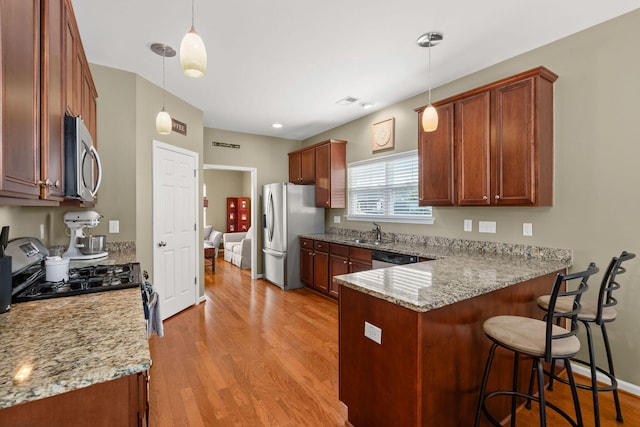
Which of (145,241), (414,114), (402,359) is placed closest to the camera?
(402,359)

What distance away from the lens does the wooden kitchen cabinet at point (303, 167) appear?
532cm

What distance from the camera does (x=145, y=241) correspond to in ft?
11.1

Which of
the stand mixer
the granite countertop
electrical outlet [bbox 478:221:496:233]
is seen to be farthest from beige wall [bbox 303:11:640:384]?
the stand mixer

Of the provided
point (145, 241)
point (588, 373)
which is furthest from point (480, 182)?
point (145, 241)

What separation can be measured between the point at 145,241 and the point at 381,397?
292 cm

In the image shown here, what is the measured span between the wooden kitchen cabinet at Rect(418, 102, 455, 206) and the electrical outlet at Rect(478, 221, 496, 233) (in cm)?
41

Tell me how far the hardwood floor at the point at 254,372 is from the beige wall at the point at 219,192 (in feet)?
17.3

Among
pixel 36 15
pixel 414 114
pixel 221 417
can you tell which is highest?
pixel 414 114

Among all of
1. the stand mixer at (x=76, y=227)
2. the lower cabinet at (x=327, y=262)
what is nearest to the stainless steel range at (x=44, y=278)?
the stand mixer at (x=76, y=227)

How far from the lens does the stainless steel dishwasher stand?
3.25m

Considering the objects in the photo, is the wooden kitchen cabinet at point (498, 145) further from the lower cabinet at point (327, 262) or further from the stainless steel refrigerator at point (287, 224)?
the stainless steel refrigerator at point (287, 224)

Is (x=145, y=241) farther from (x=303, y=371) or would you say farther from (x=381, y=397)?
(x=381, y=397)

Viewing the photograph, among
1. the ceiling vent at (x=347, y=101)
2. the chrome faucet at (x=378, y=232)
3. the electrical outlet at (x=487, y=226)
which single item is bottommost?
the chrome faucet at (x=378, y=232)

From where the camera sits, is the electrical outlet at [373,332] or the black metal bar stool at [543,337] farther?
the electrical outlet at [373,332]
